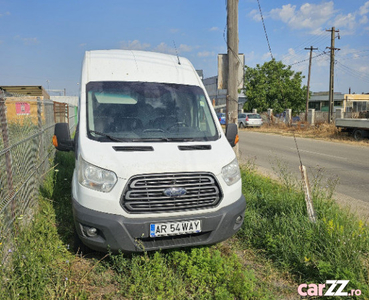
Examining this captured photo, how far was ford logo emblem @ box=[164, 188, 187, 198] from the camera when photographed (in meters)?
3.25

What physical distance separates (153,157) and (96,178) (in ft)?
1.93

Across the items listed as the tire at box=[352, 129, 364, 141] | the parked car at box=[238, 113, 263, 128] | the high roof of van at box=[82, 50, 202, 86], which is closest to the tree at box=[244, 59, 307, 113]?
the parked car at box=[238, 113, 263, 128]

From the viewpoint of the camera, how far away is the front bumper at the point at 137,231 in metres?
3.17

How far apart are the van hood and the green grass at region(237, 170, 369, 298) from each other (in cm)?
114

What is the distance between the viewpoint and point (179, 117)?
4.31m

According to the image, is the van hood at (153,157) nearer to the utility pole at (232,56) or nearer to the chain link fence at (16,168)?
the chain link fence at (16,168)

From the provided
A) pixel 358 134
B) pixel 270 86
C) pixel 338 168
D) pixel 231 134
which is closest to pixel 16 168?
pixel 231 134

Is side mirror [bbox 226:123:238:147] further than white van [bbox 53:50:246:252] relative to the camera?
Yes

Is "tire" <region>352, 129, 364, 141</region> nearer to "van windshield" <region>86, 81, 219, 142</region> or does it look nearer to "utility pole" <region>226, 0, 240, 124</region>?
"utility pole" <region>226, 0, 240, 124</region>

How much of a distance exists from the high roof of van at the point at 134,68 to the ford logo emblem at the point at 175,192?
1.84 meters

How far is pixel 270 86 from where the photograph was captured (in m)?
42.8

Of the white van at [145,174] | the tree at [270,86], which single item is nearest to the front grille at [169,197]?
the white van at [145,174]

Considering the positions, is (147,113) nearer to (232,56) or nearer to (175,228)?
(175,228)

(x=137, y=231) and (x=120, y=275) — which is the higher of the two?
(x=137, y=231)
